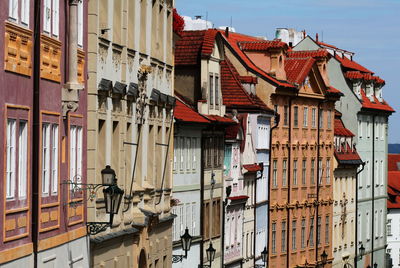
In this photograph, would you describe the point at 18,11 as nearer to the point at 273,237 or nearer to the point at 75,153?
the point at 75,153

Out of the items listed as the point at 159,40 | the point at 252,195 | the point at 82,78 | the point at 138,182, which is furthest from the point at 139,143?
the point at 252,195

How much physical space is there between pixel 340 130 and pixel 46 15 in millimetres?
55923

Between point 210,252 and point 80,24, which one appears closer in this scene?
point 80,24

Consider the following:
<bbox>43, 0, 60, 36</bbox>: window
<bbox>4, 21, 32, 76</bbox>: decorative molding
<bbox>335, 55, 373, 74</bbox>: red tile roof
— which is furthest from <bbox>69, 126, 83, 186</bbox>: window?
<bbox>335, 55, 373, 74</bbox>: red tile roof

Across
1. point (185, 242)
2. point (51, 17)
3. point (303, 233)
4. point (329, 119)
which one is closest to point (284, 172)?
point (303, 233)

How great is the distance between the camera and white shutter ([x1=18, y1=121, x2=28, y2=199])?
21491 mm

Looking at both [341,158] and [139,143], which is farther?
[341,158]

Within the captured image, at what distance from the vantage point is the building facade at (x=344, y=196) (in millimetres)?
76438

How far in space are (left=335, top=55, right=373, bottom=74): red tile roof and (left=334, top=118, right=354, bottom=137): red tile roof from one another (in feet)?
11.0

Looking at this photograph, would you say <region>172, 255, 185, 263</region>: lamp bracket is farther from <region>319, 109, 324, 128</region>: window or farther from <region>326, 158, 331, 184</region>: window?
<region>326, 158, 331, 184</region>: window

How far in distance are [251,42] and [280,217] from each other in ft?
27.2

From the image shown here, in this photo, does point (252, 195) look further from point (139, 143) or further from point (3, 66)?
point (3, 66)

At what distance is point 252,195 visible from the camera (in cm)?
5841

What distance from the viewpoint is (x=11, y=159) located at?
20.9 meters
